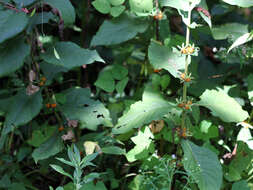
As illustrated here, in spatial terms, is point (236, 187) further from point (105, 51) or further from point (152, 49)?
point (105, 51)

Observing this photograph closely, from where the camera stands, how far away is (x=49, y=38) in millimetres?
2250

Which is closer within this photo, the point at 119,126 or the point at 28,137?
the point at 119,126

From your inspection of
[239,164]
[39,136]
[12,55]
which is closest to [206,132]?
[239,164]

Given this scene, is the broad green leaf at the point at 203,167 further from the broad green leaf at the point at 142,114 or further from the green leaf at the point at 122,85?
the green leaf at the point at 122,85

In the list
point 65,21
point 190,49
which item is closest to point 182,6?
point 190,49

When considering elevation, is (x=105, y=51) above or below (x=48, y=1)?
below

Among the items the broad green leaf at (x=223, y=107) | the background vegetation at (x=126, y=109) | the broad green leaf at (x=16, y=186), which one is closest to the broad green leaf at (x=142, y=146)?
the background vegetation at (x=126, y=109)

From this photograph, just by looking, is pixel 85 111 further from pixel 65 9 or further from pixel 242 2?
pixel 242 2

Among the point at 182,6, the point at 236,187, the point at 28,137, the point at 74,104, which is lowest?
the point at 28,137

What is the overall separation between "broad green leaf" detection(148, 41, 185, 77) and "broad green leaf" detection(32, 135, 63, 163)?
24.7 inches

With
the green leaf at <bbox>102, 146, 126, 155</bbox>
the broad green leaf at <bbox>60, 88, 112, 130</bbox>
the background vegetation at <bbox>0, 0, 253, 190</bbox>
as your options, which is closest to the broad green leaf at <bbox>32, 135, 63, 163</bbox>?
the background vegetation at <bbox>0, 0, 253, 190</bbox>

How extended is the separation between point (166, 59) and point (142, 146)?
16.8 inches

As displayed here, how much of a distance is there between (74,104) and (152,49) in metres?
0.52

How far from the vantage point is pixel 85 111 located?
5.85 feet
